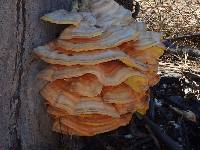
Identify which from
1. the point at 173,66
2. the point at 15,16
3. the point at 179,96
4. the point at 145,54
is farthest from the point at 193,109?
the point at 15,16

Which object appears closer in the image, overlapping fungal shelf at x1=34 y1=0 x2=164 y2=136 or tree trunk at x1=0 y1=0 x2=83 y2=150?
overlapping fungal shelf at x1=34 y1=0 x2=164 y2=136

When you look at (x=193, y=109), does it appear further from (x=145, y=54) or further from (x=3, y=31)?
(x=3, y=31)

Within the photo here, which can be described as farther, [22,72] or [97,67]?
[22,72]

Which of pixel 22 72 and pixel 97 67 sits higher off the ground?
pixel 97 67

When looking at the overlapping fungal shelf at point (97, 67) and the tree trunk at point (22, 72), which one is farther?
the tree trunk at point (22, 72)
